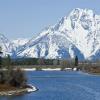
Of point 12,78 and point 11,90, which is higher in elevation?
point 12,78

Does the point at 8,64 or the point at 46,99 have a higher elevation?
the point at 8,64

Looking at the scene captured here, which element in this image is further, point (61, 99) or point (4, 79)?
point (4, 79)

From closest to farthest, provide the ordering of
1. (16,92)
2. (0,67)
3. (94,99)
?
(94,99), (16,92), (0,67)

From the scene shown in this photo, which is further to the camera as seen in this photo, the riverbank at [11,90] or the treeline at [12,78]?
the treeline at [12,78]

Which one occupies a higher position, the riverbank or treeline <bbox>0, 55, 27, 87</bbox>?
treeline <bbox>0, 55, 27, 87</bbox>

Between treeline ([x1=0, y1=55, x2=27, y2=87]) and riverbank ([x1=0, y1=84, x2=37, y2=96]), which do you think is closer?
riverbank ([x1=0, y1=84, x2=37, y2=96])

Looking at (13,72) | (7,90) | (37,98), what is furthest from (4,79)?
(37,98)

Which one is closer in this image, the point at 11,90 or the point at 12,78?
the point at 11,90

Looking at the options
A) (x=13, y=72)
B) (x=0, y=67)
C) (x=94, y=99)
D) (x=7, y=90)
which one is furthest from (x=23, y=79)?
(x=94, y=99)

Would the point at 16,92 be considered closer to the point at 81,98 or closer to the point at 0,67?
the point at 81,98

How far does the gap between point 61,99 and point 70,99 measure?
180 cm

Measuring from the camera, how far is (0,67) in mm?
137000

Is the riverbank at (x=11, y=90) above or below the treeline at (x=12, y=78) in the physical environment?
below

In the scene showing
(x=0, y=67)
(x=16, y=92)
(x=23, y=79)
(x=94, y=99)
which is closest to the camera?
(x=94, y=99)
